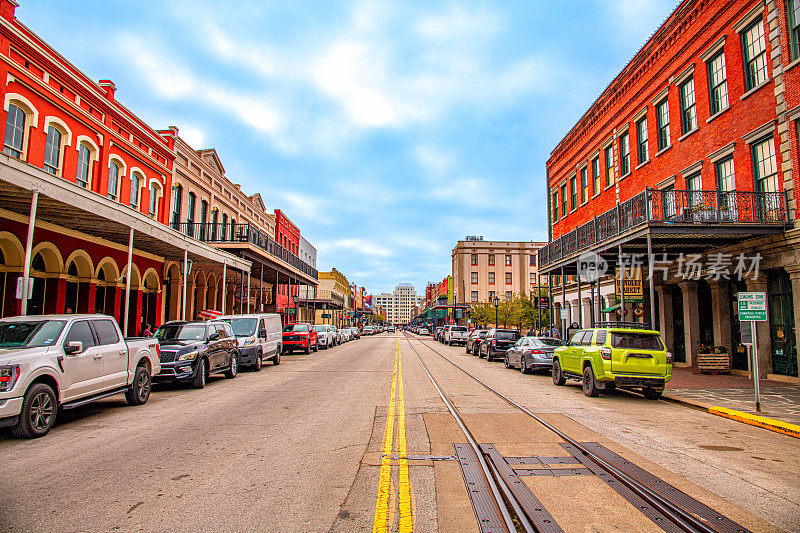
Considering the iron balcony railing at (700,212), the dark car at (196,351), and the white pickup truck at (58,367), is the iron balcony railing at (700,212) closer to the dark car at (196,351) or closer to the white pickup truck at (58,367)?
the dark car at (196,351)

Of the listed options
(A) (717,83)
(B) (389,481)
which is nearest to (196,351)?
(B) (389,481)

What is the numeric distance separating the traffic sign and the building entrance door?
6050 millimetres

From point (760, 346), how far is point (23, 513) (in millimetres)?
18539

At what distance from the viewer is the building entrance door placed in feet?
50.3

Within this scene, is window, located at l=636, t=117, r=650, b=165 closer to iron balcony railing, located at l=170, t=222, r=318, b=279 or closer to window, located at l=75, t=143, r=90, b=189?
iron balcony railing, located at l=170, t=222, r=318, b=279

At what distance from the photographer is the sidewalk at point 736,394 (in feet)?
34.5

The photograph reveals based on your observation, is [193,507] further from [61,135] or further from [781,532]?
[61,135]

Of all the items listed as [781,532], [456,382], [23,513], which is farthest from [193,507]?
[456,382]

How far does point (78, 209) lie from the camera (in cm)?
1357

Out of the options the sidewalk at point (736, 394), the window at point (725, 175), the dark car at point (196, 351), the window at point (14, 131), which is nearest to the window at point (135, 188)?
the window at point (14, 131)

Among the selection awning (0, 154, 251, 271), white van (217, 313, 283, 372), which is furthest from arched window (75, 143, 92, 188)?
white van (217, 313, 283, 372)

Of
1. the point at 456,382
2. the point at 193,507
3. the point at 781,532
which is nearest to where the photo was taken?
the point at 781,532

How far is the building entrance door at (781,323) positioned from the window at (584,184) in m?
14.4

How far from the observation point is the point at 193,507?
4.61m
